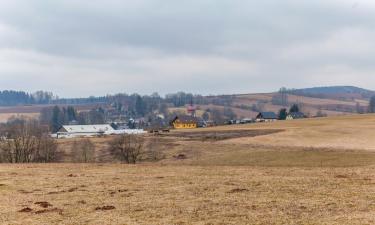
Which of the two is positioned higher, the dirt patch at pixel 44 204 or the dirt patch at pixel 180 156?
the dirt patch at pixel 44 204

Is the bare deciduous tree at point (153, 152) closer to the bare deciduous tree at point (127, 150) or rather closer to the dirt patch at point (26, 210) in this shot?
the bare deciduous tree at point (127, 150)

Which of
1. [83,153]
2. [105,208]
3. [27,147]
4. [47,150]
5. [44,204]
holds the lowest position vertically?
[83,153]

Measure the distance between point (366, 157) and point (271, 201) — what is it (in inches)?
1235

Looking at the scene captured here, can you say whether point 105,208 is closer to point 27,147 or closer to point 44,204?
point 44,204

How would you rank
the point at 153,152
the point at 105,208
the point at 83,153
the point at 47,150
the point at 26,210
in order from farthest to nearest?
the point at 83,153, the point at 47,150, the point at 153,152, the point at 26,210, the point at 105,208

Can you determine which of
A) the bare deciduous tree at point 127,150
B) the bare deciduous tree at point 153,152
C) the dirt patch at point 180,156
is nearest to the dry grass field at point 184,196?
the dirt patch at point 180,156

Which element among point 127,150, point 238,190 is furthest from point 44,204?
point 127,150

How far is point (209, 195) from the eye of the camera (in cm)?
2711

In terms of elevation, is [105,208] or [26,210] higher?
[105,208]

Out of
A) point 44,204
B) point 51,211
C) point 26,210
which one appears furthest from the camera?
point 44,204

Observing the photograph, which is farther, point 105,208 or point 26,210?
point 26,210

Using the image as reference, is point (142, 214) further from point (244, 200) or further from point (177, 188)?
point (177, 188)

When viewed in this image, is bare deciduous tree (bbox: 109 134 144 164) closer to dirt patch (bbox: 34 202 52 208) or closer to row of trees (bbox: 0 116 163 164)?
row of trees (bbox: 0 116 163 164)

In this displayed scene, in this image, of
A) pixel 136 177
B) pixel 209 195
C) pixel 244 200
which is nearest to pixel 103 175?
pixel 136 177
